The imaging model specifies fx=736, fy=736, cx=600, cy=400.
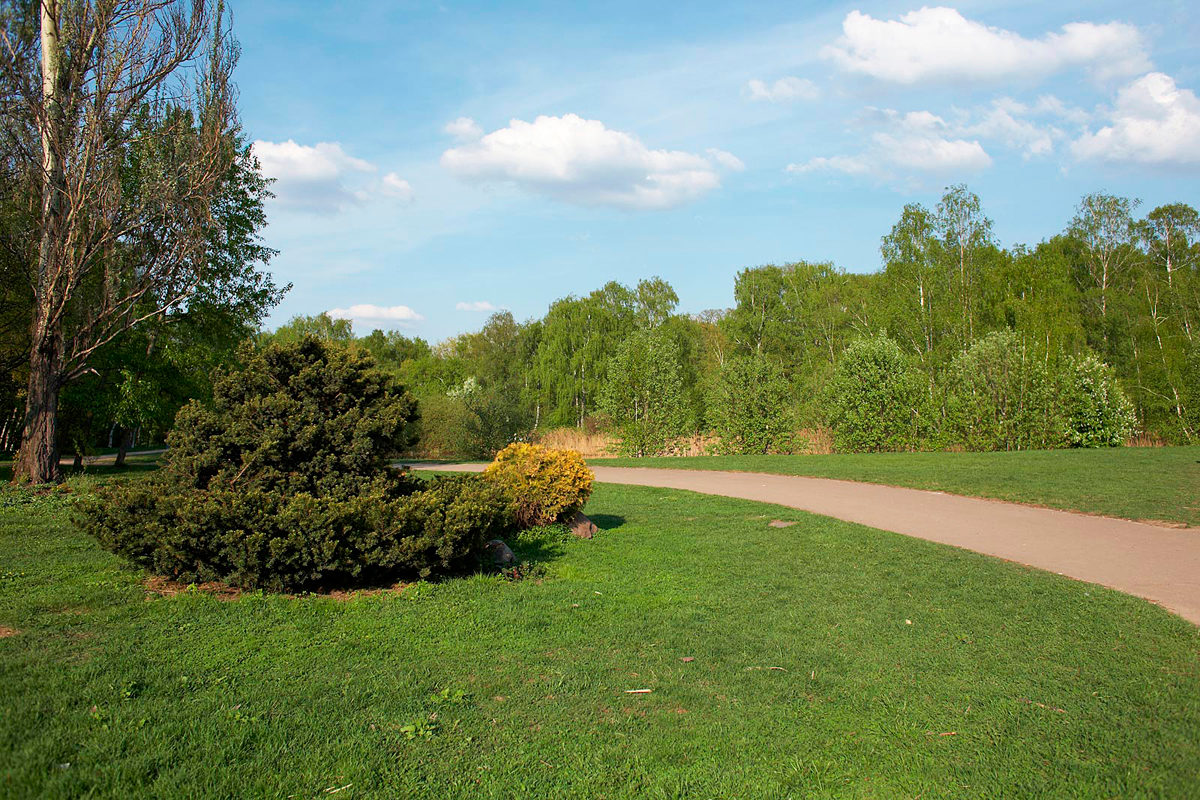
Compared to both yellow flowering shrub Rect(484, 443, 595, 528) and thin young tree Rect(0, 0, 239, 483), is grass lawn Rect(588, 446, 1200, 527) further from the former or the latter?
thin young tree Rect(0, 0, 239, 483)

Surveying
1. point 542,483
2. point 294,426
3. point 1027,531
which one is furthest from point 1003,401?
point 294,426

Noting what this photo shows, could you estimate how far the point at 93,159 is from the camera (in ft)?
46.9

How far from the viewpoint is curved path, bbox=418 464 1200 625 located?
693 centimetres

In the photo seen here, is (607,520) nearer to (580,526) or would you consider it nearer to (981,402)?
(580,526)

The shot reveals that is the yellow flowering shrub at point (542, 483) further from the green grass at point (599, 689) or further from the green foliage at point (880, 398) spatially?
the green foliage at point (880, 398)

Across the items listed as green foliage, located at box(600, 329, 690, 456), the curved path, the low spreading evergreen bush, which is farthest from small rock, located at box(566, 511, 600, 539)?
green foliage, located at box(600, 329, 690, 456)

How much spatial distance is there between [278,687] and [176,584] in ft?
8.57

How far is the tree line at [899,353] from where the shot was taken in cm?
2144

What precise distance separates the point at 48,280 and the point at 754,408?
17853 millimetres

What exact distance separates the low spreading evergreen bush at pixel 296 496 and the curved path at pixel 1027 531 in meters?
5.74

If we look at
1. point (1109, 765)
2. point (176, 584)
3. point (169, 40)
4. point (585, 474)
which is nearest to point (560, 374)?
point (169, 40)

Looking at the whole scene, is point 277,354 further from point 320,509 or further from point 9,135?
point 9,135

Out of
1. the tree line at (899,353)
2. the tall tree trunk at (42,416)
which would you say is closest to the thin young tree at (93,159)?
the tall tree trunk at (42,416)

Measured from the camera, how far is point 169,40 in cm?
1523
